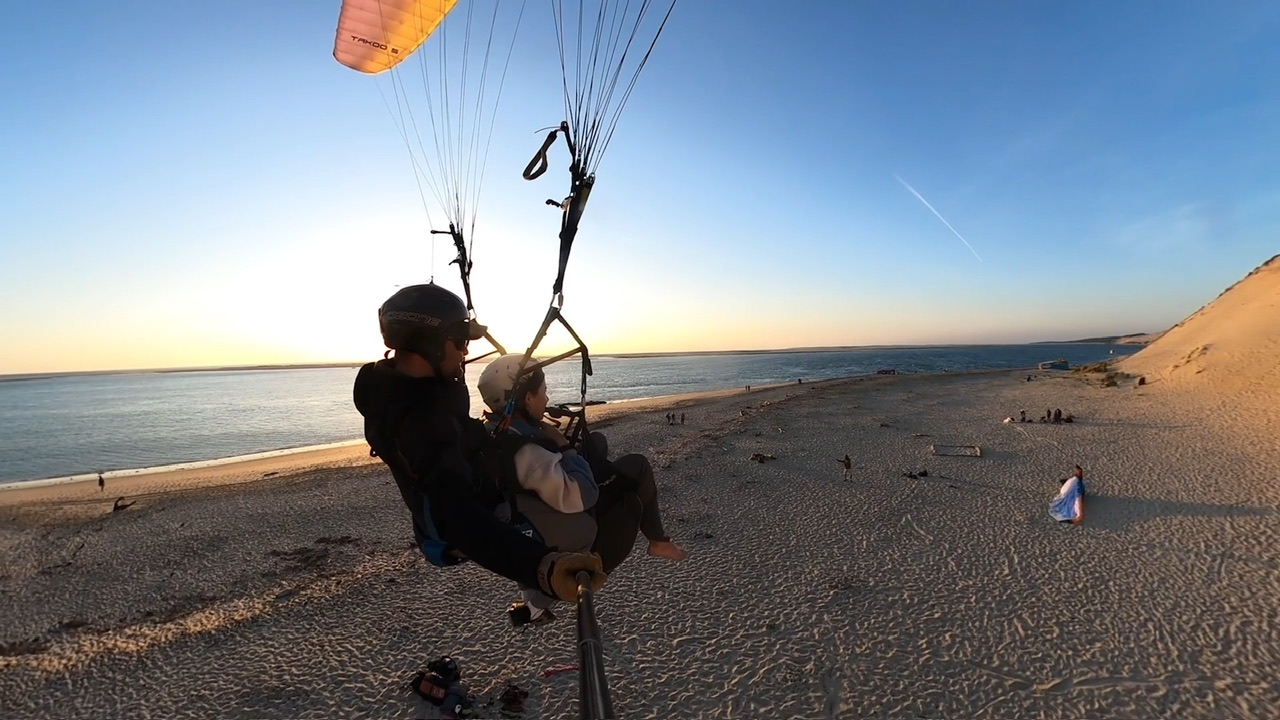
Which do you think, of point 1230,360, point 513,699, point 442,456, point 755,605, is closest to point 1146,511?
point 755,605

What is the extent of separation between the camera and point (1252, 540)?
406 inches

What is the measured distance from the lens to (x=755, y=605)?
8.68 m

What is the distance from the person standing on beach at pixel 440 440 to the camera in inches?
82.6

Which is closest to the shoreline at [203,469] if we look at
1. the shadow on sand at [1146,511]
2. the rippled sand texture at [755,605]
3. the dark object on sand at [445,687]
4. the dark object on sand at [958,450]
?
the rippled sand texture at [755,605]

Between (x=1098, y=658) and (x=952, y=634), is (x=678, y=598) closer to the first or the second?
(x=952, y=634)

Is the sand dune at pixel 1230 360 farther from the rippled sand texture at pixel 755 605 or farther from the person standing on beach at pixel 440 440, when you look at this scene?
the person standing on beach at pixel 440 440

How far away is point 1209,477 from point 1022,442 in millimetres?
5911

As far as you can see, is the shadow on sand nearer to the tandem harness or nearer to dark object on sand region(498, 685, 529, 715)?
dark object on sand region(498, 685, 529, 715)

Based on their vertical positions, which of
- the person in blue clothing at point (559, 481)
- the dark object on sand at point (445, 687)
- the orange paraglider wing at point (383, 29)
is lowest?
the dark object on sand at point (445, 687)

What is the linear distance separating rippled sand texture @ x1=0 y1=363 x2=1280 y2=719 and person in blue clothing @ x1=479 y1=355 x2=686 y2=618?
4.08ft

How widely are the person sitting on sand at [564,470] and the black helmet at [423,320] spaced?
570mm

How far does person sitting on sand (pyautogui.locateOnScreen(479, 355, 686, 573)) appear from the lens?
2955 millimetres

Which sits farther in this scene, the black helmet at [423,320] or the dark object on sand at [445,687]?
the dark object on sand at [445,687]

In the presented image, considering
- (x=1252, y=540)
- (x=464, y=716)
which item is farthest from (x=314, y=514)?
(x=1252, y=540)
